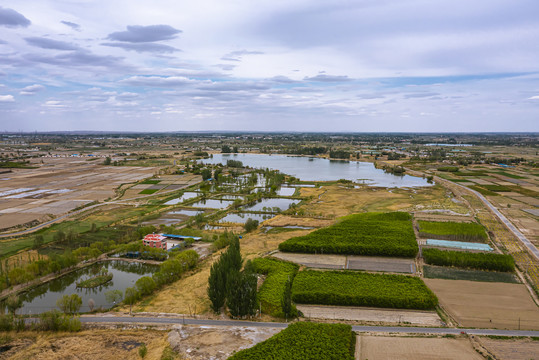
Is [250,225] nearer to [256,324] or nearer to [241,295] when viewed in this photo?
[241,295]

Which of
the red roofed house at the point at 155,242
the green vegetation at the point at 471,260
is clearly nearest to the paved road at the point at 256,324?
the green vegetation at the point at 471,260

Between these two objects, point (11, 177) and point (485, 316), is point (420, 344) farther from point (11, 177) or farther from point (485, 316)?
point (11, 177)

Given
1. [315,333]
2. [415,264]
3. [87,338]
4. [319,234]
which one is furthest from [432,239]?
[87,338]

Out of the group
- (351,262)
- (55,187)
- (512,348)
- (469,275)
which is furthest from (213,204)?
(512,348)

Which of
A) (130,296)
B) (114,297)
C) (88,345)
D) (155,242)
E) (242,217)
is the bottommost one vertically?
(88,345)

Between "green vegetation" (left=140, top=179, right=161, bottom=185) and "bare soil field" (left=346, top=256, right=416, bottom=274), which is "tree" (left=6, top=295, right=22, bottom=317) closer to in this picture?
"bare soil field" (left=346, top=256, right=416, bottom=274)

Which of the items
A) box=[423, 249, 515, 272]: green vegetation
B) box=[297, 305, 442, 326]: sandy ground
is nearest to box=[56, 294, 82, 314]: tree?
box=[297, 305, 442, 326]: sandy ground

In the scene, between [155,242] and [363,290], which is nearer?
[363,290]

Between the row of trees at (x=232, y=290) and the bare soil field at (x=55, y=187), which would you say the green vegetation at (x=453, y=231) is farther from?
the bare soil field at (x=55, y=187)
